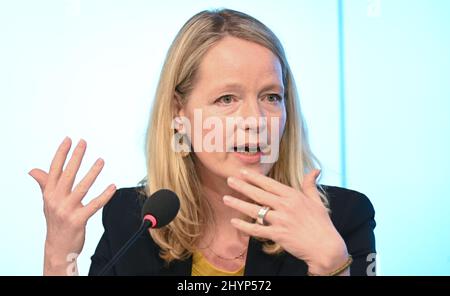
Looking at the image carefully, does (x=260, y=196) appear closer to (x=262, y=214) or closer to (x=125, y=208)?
(x=262, y=214)

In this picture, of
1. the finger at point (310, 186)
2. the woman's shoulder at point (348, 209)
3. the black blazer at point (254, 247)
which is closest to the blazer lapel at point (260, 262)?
the black blazer at point (254, 247)

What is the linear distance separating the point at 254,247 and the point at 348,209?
23cm

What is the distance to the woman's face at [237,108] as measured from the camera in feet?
3.78

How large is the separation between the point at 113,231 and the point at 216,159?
11.8 inches

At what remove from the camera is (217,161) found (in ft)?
3.90

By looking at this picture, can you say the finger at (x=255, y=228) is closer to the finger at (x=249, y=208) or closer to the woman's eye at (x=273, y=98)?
the finger at (x=249, y=208)

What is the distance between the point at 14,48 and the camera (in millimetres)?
1785

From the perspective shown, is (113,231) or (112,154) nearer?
(113,231)

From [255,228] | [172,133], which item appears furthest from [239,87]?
[255,228]

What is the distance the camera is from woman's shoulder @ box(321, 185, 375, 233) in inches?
48.8
